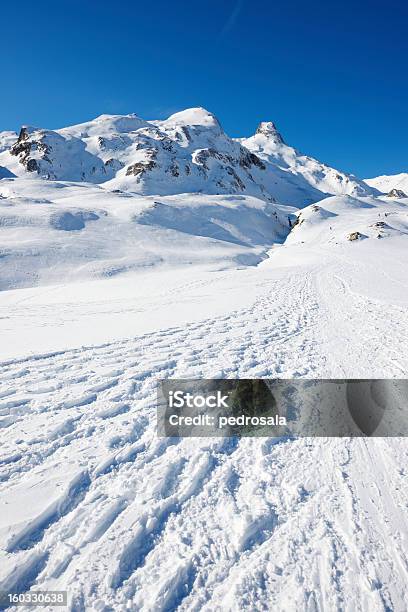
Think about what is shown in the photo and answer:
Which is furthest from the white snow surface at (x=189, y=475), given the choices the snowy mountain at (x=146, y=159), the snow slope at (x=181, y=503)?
the snowy mountain at (x=146, y=159)

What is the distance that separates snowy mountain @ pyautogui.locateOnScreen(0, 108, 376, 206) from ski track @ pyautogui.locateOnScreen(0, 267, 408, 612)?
110940 millimetres

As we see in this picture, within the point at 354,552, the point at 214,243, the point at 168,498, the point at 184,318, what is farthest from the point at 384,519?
the point at 214,243

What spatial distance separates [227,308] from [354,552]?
1031cm

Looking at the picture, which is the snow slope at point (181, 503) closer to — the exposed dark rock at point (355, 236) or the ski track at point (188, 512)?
the ski track at point (188, 512)

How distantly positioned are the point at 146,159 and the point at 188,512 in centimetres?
13656

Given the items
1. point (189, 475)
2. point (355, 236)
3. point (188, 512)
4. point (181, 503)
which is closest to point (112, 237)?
point (355, 236)

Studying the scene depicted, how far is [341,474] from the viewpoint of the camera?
378 cm

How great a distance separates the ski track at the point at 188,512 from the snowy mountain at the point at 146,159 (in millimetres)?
110940

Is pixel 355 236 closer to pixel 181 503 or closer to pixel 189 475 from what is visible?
pixel 189 475

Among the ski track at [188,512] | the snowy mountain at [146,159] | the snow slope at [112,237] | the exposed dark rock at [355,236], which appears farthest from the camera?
the snowy mountain at [146,159]

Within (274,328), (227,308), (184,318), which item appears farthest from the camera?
(227,308)

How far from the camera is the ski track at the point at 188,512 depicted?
2.63 m

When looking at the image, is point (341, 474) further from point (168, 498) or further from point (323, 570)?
point (168, 498)

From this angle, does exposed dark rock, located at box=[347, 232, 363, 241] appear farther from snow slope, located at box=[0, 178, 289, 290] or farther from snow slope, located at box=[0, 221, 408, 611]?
snow slope, located at box=[0, 221, 408, 611]
